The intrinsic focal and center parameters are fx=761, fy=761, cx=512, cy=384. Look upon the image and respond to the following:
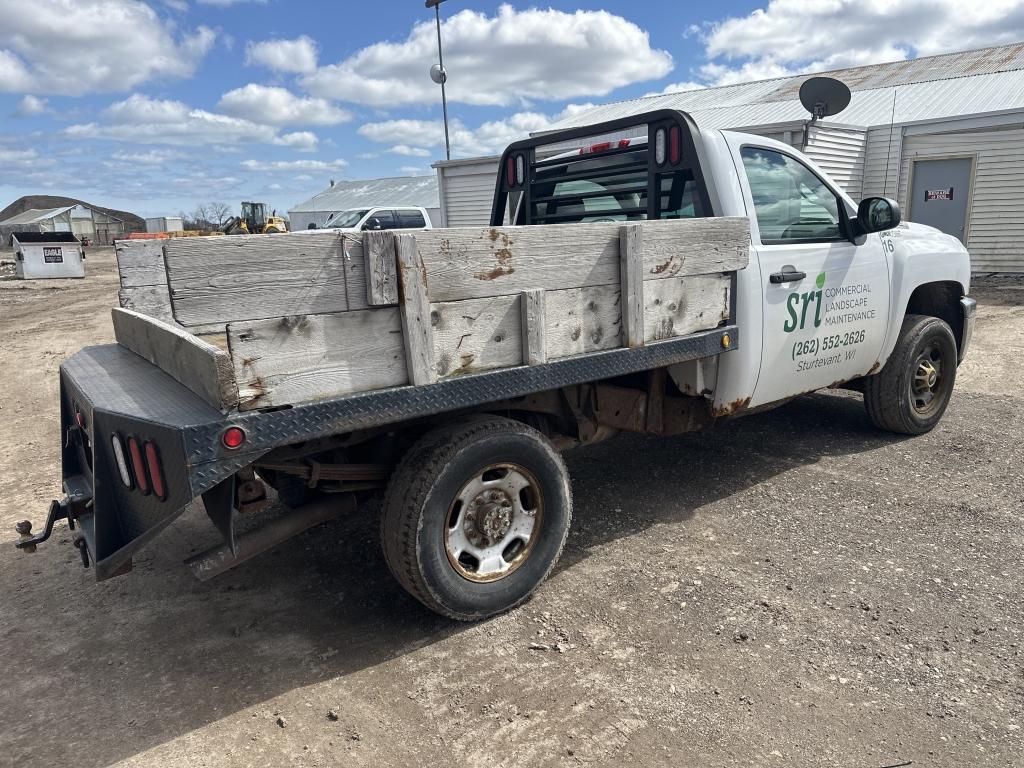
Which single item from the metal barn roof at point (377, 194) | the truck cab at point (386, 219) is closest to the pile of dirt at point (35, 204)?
the metal barn roof at point (377, 194)

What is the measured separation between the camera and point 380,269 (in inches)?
104

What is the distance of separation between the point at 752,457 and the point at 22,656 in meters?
4.38

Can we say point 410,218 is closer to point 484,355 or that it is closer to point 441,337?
point 484,355

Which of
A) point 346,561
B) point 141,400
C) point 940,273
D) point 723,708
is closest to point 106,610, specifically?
point 346,561

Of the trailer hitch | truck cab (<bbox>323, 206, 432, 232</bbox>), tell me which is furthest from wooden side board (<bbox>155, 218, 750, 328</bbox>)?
truck cab (<bbox>323, 206, 432, 232</bbox>)

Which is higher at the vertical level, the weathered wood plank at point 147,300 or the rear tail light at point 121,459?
the weathered wood plank at point 147,300

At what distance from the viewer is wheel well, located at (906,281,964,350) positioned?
223 inches

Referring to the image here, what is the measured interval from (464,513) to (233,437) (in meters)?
1.13

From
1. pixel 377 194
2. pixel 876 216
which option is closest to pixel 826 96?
pixel 876 216

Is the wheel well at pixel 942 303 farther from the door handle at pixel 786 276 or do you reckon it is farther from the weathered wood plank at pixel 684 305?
the weathered wood plank at pixel 684 305

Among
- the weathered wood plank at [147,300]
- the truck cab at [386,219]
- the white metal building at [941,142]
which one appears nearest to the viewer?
the weathered wood plank at [147,300]

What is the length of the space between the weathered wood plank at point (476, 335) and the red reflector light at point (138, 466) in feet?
3.50

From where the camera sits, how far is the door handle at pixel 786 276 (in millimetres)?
4184

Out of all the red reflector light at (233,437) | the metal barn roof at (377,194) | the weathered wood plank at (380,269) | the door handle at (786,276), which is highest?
the metal barn roof at (377,194)
